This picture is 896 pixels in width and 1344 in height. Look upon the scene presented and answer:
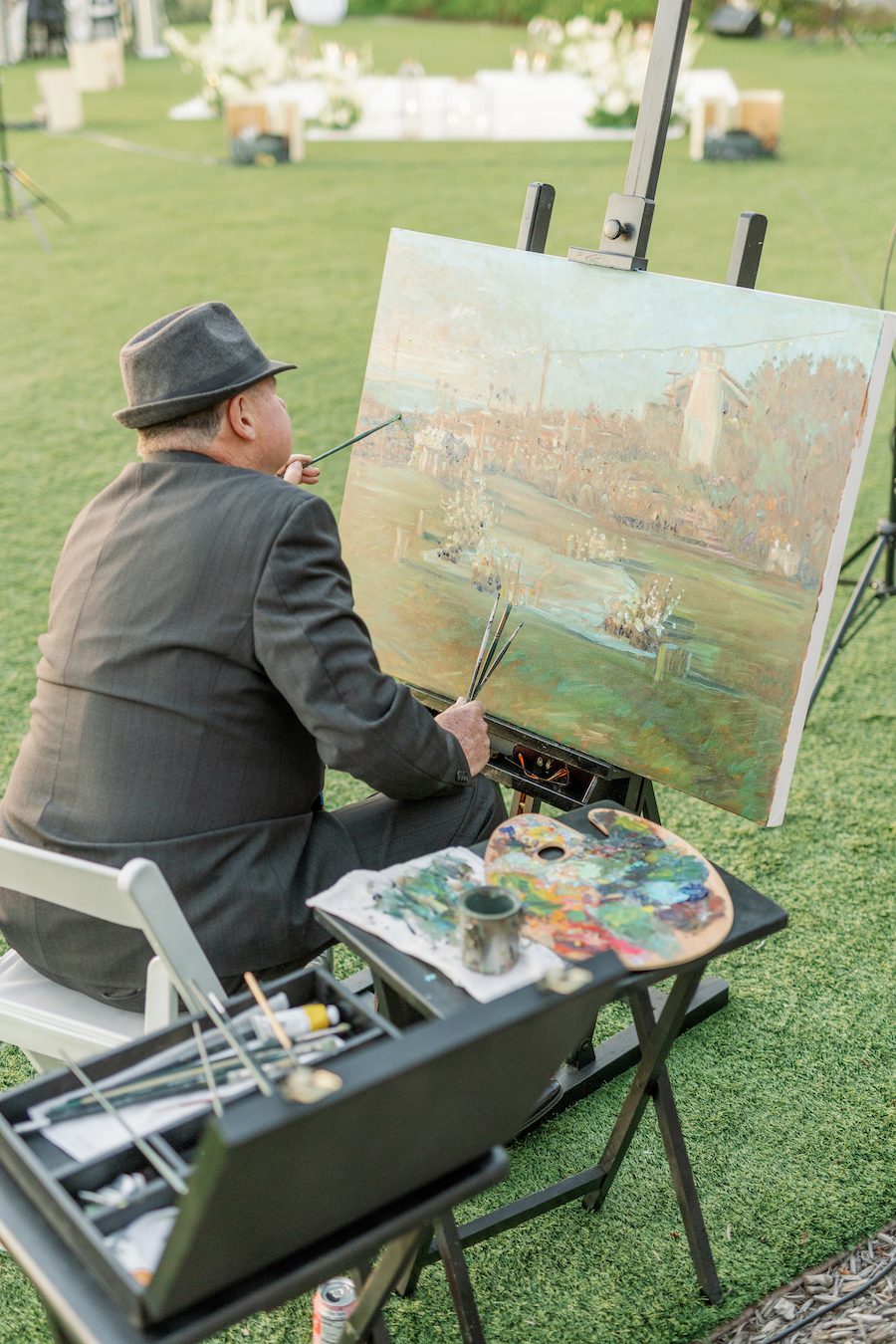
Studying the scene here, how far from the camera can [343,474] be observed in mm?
5285

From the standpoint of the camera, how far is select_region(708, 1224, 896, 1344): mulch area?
6.12 ft

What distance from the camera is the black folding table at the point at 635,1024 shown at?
154 cm

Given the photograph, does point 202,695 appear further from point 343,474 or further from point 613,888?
point 343,474

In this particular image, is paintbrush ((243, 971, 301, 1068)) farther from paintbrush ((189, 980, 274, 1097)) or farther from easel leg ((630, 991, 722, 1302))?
easel leg ((630, 991, 722, 1302))

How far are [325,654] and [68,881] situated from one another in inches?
16.9

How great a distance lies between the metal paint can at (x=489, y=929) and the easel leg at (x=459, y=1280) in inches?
14.6

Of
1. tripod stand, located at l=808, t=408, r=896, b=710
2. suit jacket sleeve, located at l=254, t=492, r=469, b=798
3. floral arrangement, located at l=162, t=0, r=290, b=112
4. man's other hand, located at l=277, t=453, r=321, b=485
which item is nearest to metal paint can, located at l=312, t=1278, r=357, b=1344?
suit jacket sleeve, located at l=254, t=492, r=469, b=798

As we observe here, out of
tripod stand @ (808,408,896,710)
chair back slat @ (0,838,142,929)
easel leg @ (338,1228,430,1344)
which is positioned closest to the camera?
easel leg @ (338,1228,430,1344)

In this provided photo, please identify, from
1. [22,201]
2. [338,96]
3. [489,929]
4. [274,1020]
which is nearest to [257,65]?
[338,96]

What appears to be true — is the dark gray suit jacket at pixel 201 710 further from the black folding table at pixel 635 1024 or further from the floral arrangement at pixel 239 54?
the floral arrangement at pixel 239 54

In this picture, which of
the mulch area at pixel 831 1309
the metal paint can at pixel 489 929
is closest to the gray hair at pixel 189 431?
the metal paint can at pixel 489 929

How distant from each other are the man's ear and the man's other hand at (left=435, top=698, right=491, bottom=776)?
20.9 inches

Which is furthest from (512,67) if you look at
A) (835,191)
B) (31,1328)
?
(31,1328)

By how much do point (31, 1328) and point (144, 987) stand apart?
1.68ft
